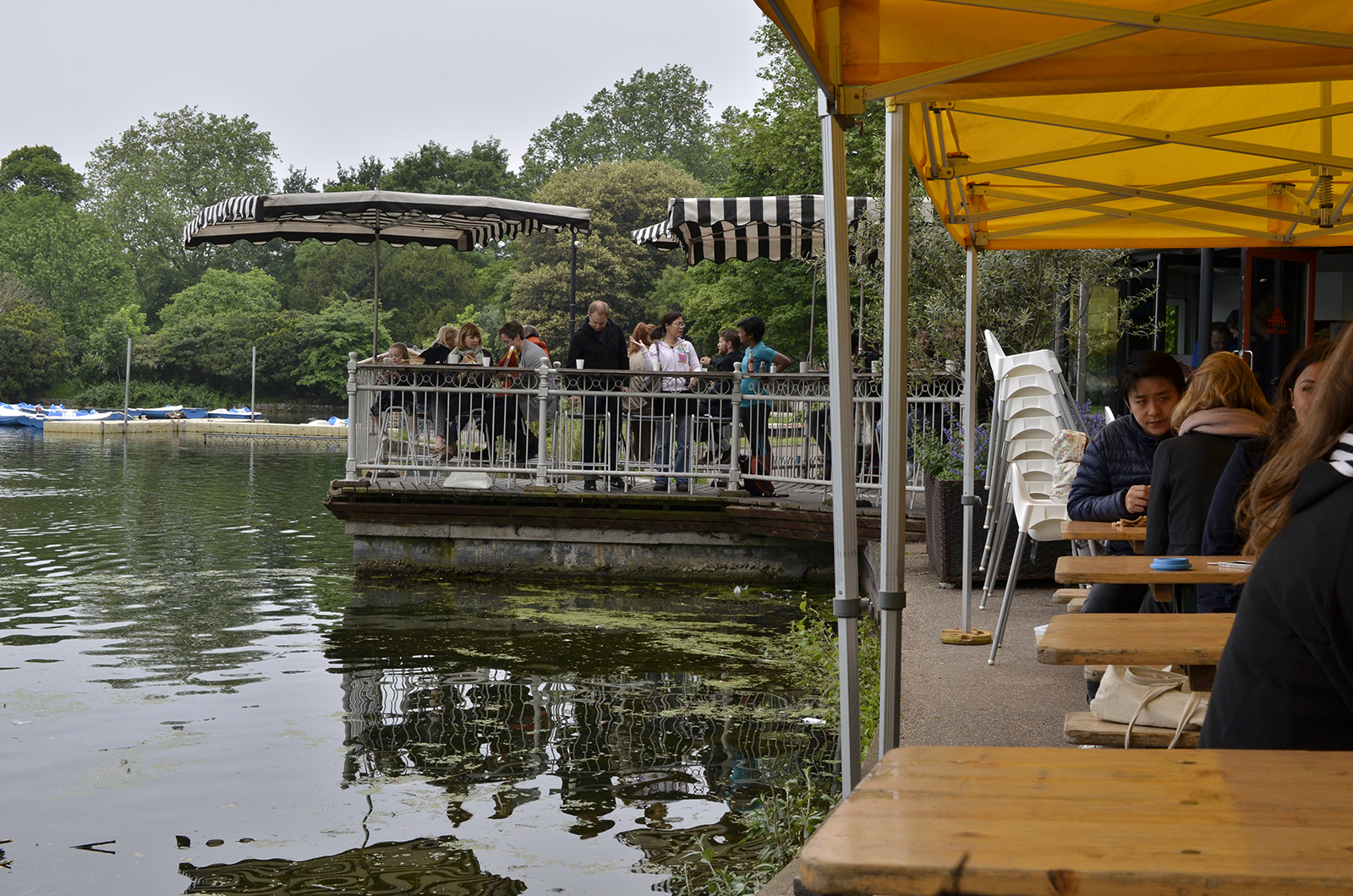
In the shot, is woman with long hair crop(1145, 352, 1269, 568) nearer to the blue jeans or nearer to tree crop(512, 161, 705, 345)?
the blue jeans

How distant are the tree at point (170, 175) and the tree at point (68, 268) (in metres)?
10.9

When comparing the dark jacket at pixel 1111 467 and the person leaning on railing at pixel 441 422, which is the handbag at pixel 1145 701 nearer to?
the dark jacket at pixel 1111 467

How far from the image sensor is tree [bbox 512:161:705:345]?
52.4m

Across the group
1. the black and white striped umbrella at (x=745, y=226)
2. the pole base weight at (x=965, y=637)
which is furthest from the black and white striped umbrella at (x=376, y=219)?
the pole base weight at (x=965, y=637)

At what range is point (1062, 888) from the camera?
1.16 m

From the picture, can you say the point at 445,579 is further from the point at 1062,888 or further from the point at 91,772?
the point at 1062,888

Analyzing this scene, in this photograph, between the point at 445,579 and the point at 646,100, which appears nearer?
the point at 445,579

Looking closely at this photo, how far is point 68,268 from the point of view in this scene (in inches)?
2687

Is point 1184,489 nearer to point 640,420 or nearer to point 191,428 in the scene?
point 640,420

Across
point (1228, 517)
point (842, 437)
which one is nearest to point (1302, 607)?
point (842, 437)

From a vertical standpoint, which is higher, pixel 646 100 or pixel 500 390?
pixel 646 100

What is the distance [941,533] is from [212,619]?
578 centimetres

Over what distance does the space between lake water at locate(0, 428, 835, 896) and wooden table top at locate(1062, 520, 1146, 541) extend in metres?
1.73

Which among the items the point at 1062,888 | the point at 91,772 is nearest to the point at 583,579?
the point at 91,772
